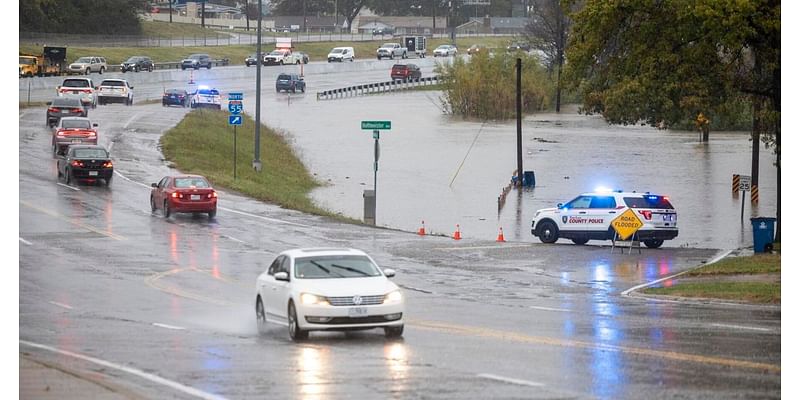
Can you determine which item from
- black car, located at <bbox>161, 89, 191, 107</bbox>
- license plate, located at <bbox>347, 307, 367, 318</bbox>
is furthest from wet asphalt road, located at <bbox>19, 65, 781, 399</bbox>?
black car, located at <bbox>161, 89, 191, 107</bbox>

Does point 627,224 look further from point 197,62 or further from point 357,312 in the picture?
point 197,62

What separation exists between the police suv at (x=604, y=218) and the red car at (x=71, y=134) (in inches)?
956

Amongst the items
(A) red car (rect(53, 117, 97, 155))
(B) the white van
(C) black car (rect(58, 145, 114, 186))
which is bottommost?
(C) black car (rect(58, 145, 114, 186))

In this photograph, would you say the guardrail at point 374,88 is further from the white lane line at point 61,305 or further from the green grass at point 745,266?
the white lane line at point 61,305

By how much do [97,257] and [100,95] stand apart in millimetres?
53958

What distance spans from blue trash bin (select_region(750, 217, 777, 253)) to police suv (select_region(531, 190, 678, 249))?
3.41 metres

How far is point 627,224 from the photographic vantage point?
38250 mm

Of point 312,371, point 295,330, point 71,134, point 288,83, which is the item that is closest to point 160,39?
point 288,83

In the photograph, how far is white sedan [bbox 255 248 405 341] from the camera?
20.3m

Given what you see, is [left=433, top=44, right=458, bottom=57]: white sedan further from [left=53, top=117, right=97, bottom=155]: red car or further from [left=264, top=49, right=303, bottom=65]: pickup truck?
[left=53, top=117, right=97, bottom=155]: red car

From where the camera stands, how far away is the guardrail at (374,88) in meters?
121

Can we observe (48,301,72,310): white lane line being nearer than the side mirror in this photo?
No

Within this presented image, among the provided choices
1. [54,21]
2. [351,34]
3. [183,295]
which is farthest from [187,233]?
[351,34]
